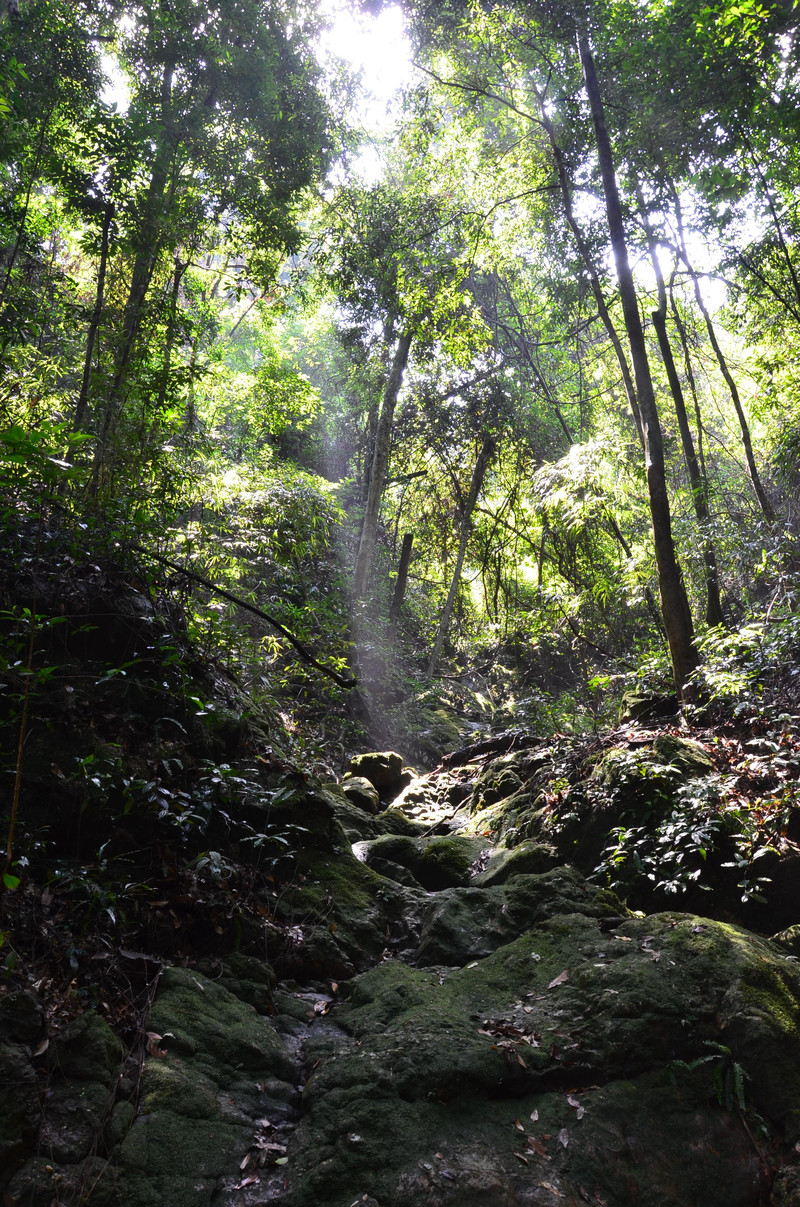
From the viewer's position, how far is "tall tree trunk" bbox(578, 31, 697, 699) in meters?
7.45

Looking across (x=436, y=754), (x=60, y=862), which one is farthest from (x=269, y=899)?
(x=436, y=754)

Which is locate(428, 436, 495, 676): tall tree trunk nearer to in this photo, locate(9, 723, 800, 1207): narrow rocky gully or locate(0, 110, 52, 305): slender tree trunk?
locate(0, 110, 52, 305): slender tree trunk

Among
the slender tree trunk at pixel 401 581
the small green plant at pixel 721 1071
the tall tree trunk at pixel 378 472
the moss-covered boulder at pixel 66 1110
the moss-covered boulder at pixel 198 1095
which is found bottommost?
the small green plant at pixel 721 1071

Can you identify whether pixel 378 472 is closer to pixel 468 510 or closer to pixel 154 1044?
pixel 468 510

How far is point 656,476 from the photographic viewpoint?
298 inches

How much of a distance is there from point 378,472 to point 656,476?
9.30 m

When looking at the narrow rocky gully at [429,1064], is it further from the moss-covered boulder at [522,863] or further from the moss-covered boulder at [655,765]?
the moss-covered boulder at [655,765]

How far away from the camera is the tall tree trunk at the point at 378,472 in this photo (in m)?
15.8

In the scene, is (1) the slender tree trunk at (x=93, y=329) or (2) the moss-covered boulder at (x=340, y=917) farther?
(1) the slender tree trunk at (x=93, y=329)

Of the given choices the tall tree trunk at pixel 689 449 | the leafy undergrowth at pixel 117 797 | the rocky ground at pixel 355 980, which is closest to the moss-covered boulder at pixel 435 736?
the tall tree trunk at pixel 689 449

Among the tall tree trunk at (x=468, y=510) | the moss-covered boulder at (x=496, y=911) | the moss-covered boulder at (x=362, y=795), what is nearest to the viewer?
the moss-covered boulder at (x=496, y=911)

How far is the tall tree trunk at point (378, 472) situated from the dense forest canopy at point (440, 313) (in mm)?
82

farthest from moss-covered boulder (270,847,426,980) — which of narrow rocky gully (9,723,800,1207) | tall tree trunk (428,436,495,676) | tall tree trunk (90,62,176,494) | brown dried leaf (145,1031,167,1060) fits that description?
tall tree trunk (428,436,495,676)

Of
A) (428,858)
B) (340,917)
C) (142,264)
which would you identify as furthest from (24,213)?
(428,858)
